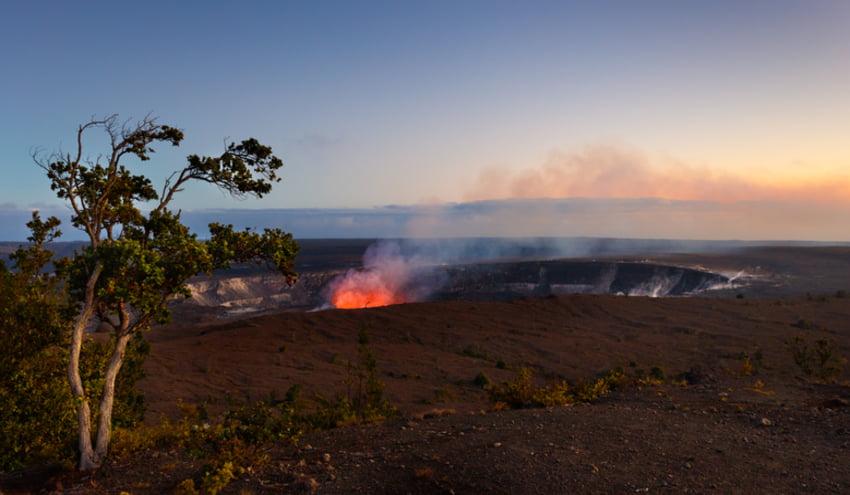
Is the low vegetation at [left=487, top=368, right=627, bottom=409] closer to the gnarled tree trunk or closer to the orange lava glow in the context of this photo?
the gnarled tree trunk

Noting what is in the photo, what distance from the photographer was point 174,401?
79.7 feet

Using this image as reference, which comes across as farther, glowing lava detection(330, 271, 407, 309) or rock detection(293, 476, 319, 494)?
glowing lava detection(330, 271, 407, 309)

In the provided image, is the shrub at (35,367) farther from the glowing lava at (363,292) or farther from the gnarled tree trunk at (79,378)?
the glowing lava at (363,292)

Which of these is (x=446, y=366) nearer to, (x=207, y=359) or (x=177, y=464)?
(x=207, y=359)

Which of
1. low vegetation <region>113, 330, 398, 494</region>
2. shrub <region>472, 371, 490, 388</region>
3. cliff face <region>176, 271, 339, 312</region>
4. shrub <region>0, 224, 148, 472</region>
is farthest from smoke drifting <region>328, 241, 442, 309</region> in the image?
shrub <region>0, 224, 148, 472</region>

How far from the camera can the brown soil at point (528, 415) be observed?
9797 mm

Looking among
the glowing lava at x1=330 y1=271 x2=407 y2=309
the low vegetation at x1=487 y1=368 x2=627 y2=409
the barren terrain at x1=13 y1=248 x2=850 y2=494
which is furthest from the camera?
the glowing lava at x1=330 y1=271 x2=407 y2=309

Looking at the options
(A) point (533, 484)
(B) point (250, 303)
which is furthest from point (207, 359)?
(B) point (250, 303)

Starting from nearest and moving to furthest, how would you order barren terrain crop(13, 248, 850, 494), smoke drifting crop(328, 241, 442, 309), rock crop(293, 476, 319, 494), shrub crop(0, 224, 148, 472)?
rock crop(293, 476, 319, 494) < barren terrain crop(13, 248, 850, 494) < shrub crop(0, 224, 148, 472) < smoke drifting crop(328, 241, 442, 309)

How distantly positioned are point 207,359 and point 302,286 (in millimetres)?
49666

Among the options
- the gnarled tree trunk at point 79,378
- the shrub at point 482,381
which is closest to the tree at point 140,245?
the gnarled tree trunk at point 79,378

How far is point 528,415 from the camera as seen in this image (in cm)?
1399

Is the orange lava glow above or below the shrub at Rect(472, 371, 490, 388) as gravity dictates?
below

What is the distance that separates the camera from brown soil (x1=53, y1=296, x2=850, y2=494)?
9.80 m
